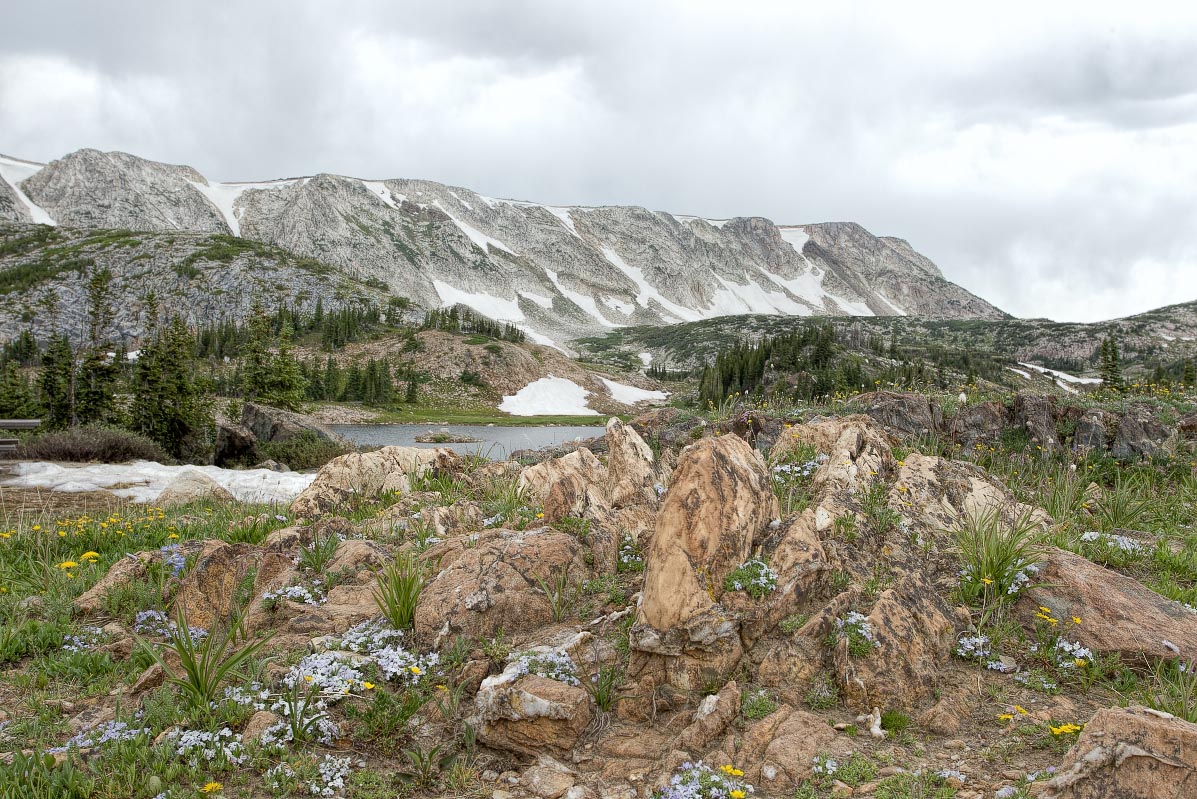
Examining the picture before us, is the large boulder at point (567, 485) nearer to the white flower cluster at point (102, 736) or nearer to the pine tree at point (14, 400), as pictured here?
the white flower cluster at point (102, 736)

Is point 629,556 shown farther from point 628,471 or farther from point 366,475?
point 366,475

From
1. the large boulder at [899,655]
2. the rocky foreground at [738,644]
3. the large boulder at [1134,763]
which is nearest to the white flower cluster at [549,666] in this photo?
the rocky foreground at [738,644]

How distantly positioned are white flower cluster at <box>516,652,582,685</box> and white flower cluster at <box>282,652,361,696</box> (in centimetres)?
127

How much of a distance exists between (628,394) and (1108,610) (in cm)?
11878

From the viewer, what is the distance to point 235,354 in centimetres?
11369

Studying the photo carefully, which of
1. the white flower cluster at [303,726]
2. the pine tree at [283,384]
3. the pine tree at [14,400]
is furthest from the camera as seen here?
the pine tree at [283,384]

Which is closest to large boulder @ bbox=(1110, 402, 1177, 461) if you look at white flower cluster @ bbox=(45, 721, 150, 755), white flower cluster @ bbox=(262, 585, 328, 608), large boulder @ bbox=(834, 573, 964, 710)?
large boulder @ bbox=(834, 573, 964, 710)

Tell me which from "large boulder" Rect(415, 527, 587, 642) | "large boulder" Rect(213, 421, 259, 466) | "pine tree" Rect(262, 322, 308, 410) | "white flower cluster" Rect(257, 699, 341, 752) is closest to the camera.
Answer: "white flower cluster" Rect(257, 699, 341, 752)

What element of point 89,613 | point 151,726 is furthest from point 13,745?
point 89,613

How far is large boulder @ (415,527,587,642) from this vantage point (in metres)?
5.54

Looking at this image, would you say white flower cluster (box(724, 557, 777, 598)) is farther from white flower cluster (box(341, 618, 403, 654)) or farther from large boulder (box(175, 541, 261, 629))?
large boulder (box(175, 541, 261, 629))

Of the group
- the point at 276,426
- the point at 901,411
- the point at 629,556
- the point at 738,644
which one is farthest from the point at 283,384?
the point at 738,644

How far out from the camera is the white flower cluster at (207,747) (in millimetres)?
4078

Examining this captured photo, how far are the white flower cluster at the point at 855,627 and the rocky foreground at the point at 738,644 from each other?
3 centimetres
